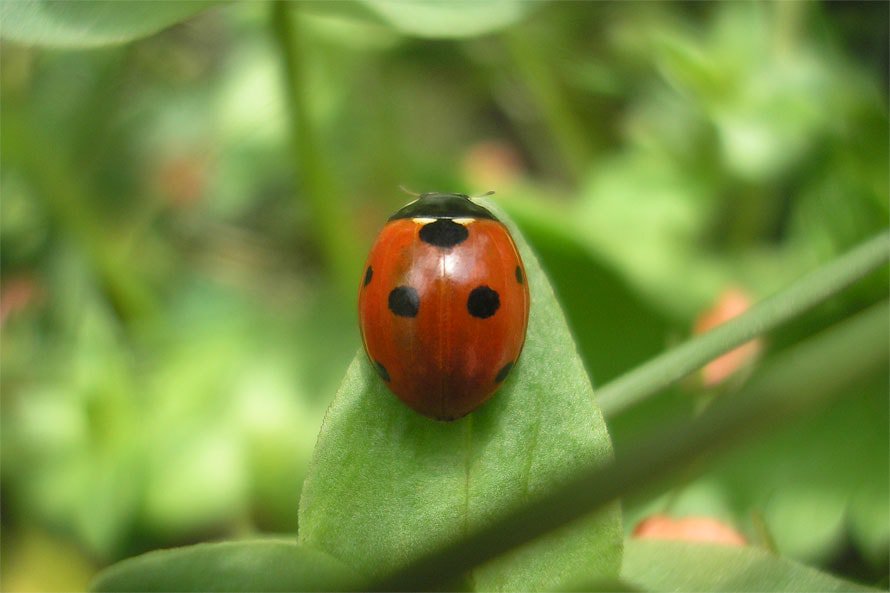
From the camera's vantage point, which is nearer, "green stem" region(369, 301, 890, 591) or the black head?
"green stem" region(369, 301, 890, 591)

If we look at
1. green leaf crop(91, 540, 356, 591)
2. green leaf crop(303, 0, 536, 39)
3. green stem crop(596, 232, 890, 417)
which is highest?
green leaf crop(303, 0, 536, 39)

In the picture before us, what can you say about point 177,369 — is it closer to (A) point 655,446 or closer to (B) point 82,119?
(B) point 82,119

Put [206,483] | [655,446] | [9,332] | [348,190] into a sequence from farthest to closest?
1. [348,190]
2. [9,332]
3. [206,483]
4. [655,446]

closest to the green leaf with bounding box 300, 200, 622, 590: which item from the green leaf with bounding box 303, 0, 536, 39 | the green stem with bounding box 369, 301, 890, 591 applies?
the green stem with bounding box 369, 301, 890, 591

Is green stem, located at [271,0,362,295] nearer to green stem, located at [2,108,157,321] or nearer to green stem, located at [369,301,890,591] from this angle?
green stem, located at [2,108,157,321]

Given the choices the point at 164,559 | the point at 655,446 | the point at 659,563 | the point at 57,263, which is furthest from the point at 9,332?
the point at 655,446

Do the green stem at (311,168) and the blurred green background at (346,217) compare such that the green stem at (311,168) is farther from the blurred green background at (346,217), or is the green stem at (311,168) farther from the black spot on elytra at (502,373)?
the black spot on elytra at (502,373)

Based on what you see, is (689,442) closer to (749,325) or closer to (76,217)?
(749,325)
